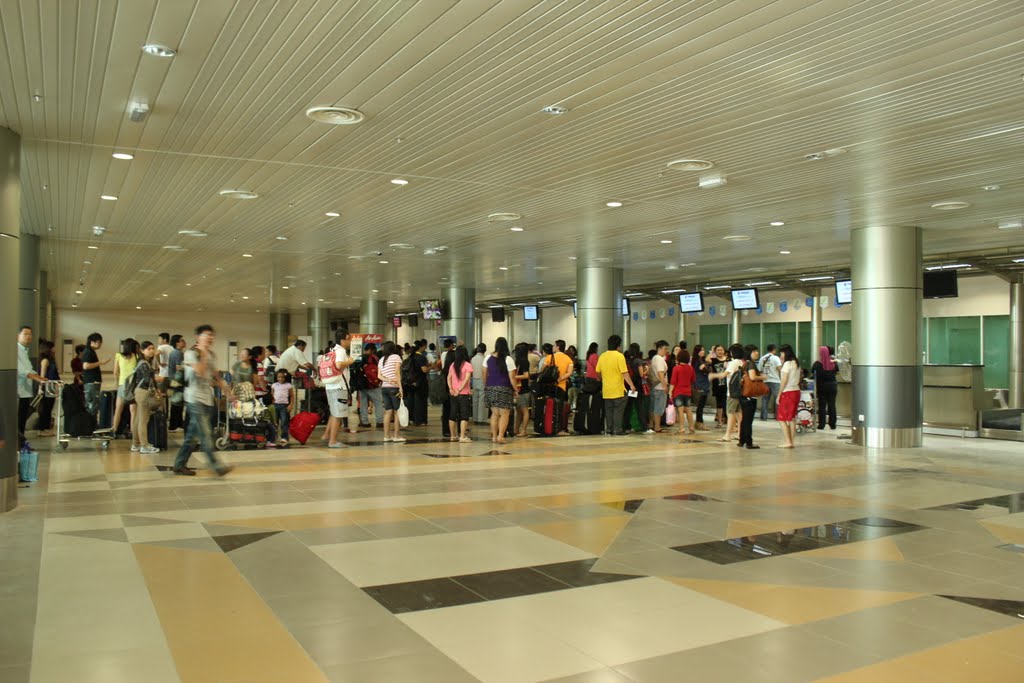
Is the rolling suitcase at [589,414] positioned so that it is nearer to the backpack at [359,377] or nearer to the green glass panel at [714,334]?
the backpack at [359,377]

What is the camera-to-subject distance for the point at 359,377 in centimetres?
1551

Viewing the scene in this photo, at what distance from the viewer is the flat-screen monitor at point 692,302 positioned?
26.7 meters

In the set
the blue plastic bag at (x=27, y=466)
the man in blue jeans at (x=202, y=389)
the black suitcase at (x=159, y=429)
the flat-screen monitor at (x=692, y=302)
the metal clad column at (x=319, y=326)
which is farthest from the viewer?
the metal clad column at (x=319, y=326)

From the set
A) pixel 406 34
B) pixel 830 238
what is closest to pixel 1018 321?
pixel 830 238

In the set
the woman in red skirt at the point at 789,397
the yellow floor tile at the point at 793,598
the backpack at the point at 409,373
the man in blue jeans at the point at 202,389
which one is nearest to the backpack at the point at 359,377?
the backpack at the point at 409,373

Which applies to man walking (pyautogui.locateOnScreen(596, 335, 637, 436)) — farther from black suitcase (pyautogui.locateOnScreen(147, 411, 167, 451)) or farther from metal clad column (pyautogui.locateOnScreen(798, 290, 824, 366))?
metal clad column (pyautogui.locateOnScreen(798, 290, 824, 366))

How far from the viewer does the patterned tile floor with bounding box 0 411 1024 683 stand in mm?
4117

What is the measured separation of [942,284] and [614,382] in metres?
8.52

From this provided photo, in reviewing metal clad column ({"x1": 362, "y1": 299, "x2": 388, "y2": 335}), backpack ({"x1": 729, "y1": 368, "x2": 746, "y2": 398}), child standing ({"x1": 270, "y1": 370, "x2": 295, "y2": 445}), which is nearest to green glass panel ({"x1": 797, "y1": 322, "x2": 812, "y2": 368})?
backpack ({"x1": 729, "y1": 368, "x2": 746, "y2": 398})

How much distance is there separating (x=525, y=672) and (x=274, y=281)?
2588 centimetres

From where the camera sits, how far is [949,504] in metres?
8.80

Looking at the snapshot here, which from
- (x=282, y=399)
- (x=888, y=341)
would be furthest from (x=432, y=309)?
(x=888, y=341)

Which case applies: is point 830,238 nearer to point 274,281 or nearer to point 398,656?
point 398,656

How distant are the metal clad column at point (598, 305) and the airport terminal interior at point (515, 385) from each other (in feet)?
8.05
